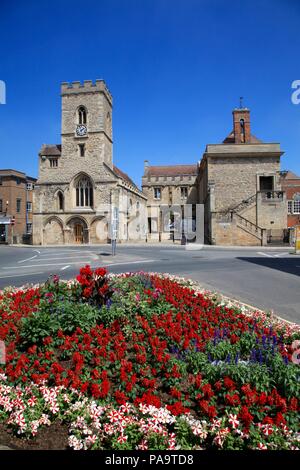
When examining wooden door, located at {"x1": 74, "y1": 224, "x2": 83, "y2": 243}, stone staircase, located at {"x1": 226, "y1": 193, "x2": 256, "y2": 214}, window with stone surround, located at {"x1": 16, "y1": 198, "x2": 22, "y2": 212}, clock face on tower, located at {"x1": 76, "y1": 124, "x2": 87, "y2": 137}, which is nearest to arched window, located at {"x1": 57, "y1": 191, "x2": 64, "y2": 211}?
wooden door, located at {"x1": 74, "y1": 224, "x2": 83, "y2": 243}

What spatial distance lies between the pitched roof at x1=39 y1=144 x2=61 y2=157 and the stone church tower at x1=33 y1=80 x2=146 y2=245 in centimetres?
14

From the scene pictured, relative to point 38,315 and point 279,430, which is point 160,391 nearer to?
point 279,430

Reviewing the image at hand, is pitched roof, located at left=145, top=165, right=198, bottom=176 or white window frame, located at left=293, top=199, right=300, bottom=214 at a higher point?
pitched roof, located at left=145, top=165, right=198, bottom=176

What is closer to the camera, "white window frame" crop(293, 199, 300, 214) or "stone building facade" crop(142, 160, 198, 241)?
"white window frame" crop(293, 199, 300, 214)

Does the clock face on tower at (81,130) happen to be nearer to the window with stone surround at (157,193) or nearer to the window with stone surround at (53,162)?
the window with stone surround at (53,162)

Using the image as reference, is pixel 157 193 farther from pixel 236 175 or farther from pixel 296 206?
pixel 296 206

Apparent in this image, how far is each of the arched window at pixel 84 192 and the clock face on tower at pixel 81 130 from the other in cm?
564

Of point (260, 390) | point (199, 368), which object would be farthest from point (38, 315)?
point (260, 390)

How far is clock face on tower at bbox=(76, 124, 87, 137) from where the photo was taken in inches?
1591

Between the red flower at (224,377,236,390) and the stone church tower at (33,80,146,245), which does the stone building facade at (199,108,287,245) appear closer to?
the stone church tower at (33,80,146,245)

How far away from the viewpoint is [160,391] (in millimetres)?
3535

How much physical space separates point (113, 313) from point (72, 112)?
4074cm
